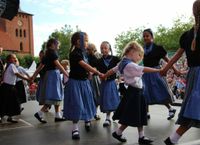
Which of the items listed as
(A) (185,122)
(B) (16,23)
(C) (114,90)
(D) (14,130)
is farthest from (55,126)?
(B) (16,23)

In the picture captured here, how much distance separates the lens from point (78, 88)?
658cm

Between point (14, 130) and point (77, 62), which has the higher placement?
point (77, 62)

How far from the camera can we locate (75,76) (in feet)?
21.8

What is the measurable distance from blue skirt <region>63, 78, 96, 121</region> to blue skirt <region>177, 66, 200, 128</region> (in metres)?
1.94

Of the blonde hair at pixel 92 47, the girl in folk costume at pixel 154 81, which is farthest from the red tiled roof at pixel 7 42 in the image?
the girl in folk costume at pixel 154 81

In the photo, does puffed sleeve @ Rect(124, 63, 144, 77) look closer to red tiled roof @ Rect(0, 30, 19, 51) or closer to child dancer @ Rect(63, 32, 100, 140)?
child dancer @ Rect(63, 32, 100, 140)

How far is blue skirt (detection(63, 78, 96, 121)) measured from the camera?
646 cm

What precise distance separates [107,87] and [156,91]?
961 millimetres

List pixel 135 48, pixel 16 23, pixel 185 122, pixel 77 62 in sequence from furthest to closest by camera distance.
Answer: pixel 16 23
pixel 77 62
pixel 135 48
pixel 185 122

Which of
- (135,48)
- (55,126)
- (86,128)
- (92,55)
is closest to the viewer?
(135,48)

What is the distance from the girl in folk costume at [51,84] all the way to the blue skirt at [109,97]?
1.11 metres

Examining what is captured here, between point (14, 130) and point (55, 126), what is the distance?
0.79 metres

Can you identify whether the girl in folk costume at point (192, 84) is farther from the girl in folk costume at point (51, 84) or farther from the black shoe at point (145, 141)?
the girl in folk costume at point (51, 84)

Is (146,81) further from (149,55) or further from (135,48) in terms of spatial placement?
(135,48)
